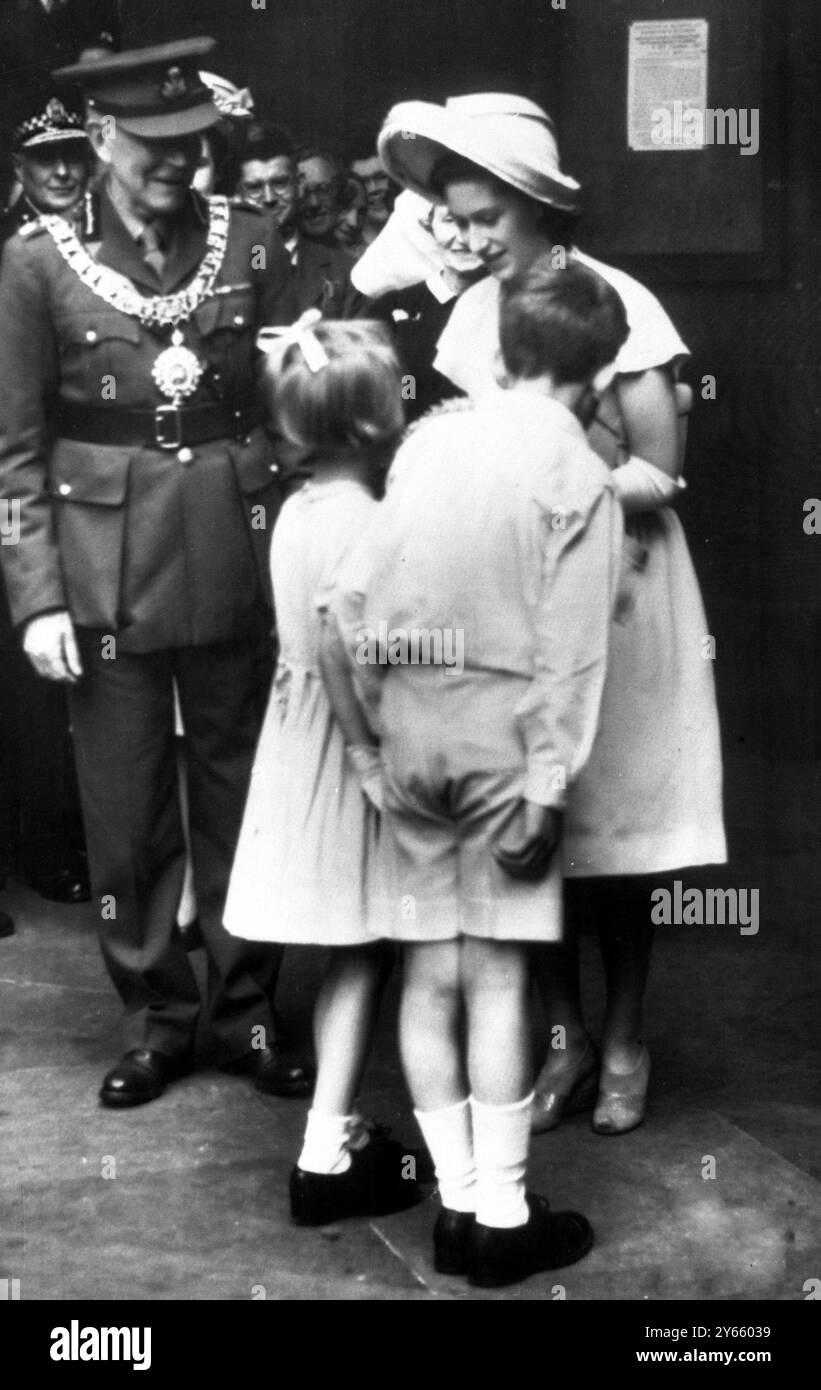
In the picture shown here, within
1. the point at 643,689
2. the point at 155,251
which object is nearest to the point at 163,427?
the point at 155,251

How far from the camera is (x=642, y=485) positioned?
3.96m

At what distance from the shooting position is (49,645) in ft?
14.0

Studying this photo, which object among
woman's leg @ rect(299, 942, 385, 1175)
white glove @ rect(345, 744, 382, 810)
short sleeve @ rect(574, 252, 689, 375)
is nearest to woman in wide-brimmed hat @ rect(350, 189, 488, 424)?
short sleeve @ rect(574, 252, 689, 375)

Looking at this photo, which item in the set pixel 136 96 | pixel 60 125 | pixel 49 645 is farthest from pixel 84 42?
pixel 49 645

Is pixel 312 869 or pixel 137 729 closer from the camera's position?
pixel 312 869

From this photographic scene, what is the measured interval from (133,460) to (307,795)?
86 centimetres

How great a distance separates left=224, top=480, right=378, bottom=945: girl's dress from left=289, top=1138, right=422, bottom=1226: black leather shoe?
39 cm

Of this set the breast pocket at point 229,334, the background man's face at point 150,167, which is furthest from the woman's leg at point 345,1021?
the background man's face at point 150,167

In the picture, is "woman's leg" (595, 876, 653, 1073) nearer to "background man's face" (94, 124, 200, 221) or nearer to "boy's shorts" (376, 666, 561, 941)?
"boy's shorts" (376, 666, 561, 941)

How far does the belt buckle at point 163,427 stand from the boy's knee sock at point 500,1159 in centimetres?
143

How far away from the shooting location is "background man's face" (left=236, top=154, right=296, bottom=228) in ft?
18.6

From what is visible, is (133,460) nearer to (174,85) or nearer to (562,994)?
(174,85)
